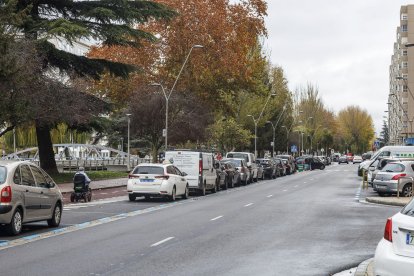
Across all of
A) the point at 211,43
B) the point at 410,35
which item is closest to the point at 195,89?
the point at 211,43

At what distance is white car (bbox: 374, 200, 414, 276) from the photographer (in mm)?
7754

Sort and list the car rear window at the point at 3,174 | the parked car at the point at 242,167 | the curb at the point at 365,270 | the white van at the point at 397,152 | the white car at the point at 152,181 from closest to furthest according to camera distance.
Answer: the curb at the point at 365,270
the car rear window at the point at 3,174
the white car at the point at 152,181
the parked car at the point at 242,167
the white van at the point at 397,152

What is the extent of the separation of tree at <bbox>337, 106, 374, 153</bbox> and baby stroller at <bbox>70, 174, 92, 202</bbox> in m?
150

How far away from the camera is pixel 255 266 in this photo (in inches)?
451

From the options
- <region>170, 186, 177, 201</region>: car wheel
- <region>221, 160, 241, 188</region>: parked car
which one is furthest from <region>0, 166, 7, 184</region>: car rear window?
<region>221, 160, 241, 188</region>: parked car

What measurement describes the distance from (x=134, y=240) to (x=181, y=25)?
3752cm

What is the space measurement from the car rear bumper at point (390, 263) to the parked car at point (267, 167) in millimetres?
49521

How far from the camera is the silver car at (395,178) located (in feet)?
104

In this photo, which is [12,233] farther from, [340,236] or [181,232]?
[340,236]

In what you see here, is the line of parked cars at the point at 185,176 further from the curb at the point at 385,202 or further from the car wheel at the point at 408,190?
the car wheel at the point at 408,190

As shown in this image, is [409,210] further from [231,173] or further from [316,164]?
[316,164]

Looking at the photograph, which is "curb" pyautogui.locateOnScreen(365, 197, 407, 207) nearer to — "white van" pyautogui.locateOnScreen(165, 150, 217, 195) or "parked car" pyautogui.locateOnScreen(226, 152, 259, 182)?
"white van" pyautogui.locateOnScreen(165, 150, 217, 195)

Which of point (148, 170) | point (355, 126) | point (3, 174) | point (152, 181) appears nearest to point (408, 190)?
point (152, 181)

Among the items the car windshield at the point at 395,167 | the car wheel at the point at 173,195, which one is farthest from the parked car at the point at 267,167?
the car wheel at the point at 173,195
